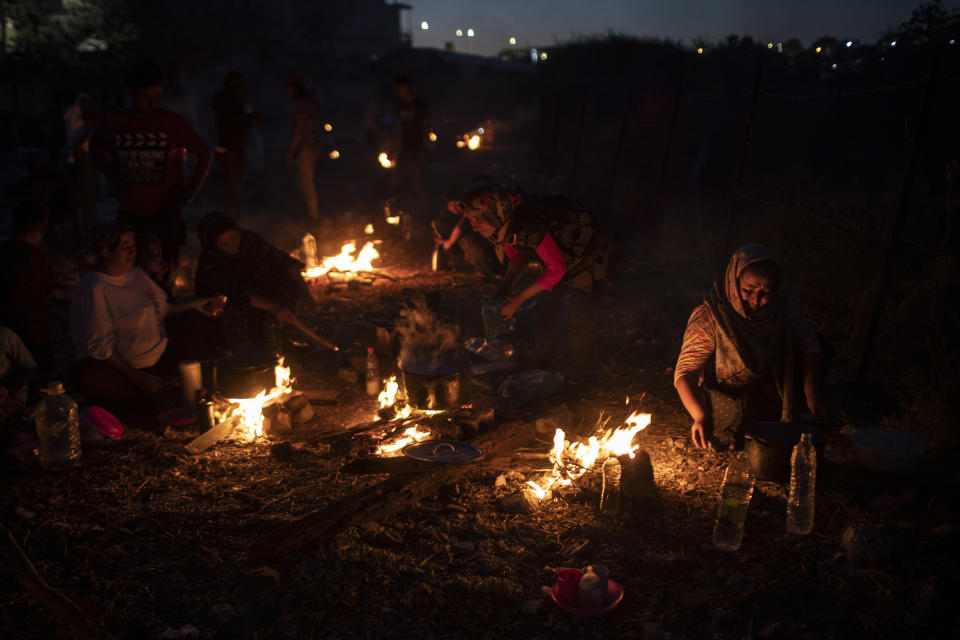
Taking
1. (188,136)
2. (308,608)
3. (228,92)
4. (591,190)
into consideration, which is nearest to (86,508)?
(308,608)

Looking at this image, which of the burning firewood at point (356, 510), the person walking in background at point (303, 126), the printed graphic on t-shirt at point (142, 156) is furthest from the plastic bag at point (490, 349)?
the person walking in background at point (303, 126)

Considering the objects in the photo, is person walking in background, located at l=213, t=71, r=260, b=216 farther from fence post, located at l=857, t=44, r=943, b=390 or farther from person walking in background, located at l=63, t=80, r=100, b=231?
fence post, located at l=857, t=44, r=943, b=390

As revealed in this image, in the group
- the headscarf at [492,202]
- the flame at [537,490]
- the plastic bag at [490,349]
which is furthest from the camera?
the plastic bag at [490,349]

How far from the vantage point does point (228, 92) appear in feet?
33.9

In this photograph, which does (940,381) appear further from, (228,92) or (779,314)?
(228,92)

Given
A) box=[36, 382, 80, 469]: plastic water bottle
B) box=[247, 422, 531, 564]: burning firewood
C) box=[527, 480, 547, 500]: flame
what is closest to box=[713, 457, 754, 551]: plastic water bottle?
box=[527, 480, 547, 500]: flame

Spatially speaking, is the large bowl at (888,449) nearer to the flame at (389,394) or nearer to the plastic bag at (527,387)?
the plastic bag at (527,387)

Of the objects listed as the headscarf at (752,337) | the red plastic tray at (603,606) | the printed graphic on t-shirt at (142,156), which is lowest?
the red plastic tray at (603,606)

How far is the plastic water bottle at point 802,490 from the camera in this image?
3.66 meters

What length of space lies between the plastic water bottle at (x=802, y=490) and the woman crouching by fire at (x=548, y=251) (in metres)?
2.27

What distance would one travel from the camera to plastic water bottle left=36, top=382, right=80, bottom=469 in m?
4.27

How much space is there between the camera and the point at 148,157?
6.08 metres

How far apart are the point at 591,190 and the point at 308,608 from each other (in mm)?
12515

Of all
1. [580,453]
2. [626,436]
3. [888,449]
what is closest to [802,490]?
[888,449]
